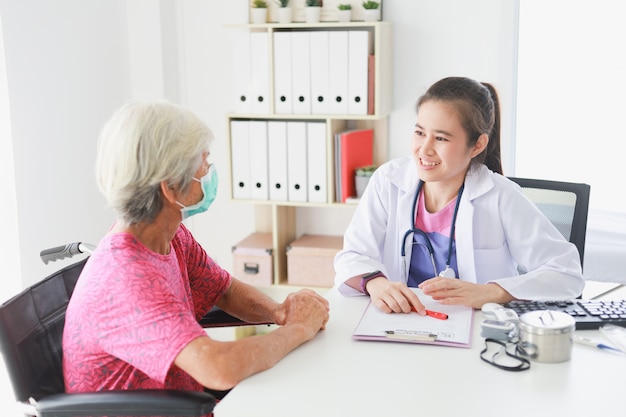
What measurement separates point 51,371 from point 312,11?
2196 millimetres

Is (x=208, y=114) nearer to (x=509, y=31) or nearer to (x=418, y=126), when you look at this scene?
(x=509, y=31)

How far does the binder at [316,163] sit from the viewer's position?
3377mm

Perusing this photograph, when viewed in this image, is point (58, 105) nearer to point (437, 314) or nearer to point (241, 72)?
point (241, 72)

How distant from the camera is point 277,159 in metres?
3.46

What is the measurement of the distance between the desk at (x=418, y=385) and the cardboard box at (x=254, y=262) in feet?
6.42

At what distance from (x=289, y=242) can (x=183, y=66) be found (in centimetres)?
98

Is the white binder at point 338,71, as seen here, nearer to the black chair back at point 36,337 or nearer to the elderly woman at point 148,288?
the elderly woman at point 148,288

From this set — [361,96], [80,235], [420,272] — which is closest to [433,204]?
[420,272]

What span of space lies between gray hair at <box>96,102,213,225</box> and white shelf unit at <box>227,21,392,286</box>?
183cm

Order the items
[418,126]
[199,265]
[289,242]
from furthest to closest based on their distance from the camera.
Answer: [289,242] → [418,126] → [199,265]

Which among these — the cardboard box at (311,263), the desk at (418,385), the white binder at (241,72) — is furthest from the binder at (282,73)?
the desk at (418,385)

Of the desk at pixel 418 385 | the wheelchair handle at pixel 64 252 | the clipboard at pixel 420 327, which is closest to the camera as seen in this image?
the desk at pixel 418 385

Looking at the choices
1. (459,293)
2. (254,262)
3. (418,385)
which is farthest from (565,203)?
(254,262)

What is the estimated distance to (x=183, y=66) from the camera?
377 cm
